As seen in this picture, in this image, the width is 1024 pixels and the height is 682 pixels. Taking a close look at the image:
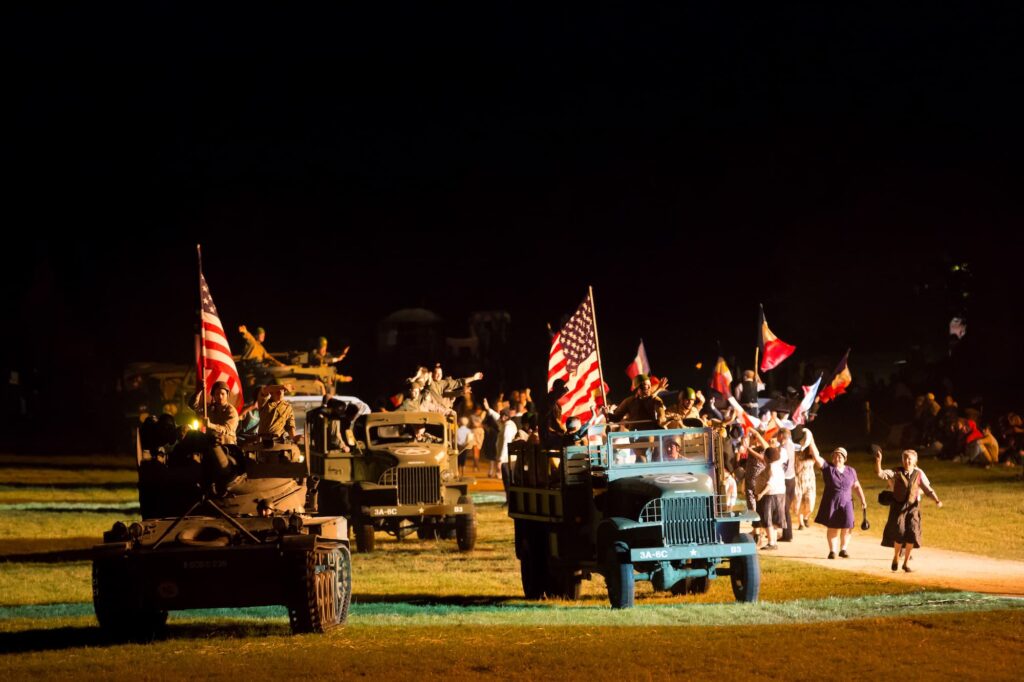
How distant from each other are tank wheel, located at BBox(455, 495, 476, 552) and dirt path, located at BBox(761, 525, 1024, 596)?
4.85 m

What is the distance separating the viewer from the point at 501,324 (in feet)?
279

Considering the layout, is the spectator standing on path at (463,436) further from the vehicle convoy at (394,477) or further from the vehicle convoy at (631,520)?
the vehicle convoy at (631,520)

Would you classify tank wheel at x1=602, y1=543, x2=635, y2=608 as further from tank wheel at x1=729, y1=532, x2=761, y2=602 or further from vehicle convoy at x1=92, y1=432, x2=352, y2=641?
vehicle convoy at x1=92, y1=432, x2=352, y2=641

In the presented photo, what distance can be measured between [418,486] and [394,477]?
1.39 ft

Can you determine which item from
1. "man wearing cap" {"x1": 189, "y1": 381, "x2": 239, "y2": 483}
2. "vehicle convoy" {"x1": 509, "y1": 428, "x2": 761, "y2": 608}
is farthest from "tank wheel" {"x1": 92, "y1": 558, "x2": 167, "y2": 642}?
"vehicle convoy" {"x1": 509, "y1": 428, "x2": 761, "y2": 608}

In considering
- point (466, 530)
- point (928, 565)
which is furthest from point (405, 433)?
point (928, 565)

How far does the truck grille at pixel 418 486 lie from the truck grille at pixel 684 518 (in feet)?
29.1

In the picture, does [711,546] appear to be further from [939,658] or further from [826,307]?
[826,307]

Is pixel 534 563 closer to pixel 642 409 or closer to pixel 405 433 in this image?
pixel 642 409

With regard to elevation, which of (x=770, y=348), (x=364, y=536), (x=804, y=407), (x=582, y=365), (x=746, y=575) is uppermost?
(x=770, y=348)

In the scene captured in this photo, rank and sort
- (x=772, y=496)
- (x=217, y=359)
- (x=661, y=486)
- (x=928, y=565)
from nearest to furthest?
(x=661, y=486), (x=217, y=359), (x=928, y=565), (x=772, y=496)

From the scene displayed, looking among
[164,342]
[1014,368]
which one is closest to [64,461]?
[164,342]

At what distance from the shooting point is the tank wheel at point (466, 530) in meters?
24.1

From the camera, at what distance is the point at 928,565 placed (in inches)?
800
